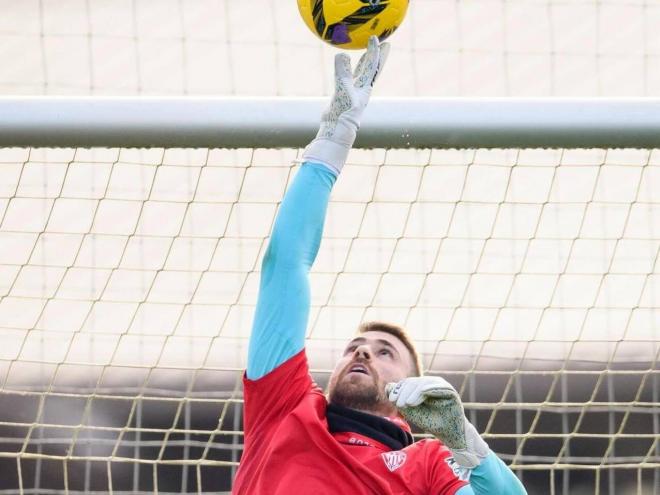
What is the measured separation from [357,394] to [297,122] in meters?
0.84

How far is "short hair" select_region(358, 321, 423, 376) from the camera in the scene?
12.4 ft

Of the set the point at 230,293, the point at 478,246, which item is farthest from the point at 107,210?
the point at 478,246

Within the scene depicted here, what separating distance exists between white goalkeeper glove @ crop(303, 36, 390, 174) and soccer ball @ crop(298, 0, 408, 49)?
0.04 m

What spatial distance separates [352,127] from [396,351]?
793 millimetres

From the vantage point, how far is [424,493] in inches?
131

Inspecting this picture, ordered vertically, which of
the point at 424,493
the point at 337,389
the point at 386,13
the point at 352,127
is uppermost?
the point at 386,13

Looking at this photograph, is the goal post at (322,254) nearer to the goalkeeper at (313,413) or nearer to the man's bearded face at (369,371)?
the goalkeeper at (313,413)

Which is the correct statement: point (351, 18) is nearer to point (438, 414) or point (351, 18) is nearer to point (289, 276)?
point (289, 276)

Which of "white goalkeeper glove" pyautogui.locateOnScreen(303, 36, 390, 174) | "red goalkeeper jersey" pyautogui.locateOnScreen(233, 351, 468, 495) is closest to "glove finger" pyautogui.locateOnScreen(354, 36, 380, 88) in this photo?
"white goalkeeper glove" pyautogui.locateOnScreen(303, 36, 390, 174)

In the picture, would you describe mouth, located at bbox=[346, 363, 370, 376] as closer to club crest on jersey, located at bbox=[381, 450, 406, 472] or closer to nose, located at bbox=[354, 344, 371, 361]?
nose, located at bbox=[354, 344, 371, 361]

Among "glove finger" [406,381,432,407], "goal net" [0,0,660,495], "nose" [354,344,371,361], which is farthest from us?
"goal net" [0,0,660,495]

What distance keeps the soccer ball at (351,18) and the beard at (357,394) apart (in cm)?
97

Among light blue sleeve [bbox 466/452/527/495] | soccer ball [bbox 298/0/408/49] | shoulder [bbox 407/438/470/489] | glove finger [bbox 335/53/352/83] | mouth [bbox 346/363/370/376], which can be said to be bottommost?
light blue sleeve [bbox 466/452/527/495]

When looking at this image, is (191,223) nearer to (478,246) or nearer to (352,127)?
(478,246)
